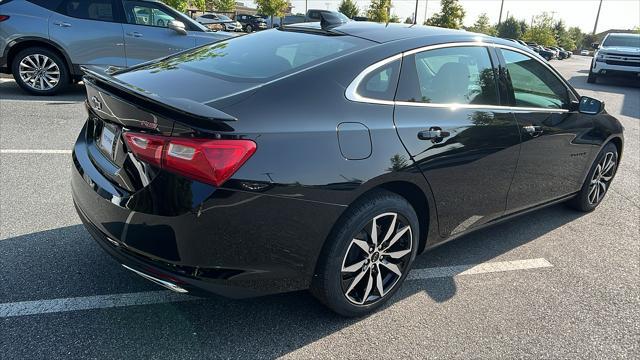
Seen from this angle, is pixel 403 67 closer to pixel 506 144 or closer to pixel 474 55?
pixel 474 55

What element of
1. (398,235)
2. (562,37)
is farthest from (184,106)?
(562,37)

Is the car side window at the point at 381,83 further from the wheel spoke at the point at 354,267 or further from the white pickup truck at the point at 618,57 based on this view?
the white pickup truck at the point at 618,57

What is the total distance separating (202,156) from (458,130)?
1.64 metres

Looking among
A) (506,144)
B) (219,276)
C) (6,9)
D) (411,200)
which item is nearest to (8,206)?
(219,276)

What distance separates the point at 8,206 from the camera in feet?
12.4

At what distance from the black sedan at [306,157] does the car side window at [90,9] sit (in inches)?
227

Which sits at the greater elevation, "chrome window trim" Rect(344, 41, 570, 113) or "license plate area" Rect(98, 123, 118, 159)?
"chrome window trim" Rect(344, 41, 570, 113)

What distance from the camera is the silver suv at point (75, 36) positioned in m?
7.67

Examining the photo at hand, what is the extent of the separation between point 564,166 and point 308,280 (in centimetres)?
266

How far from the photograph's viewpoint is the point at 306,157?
225 centimetres

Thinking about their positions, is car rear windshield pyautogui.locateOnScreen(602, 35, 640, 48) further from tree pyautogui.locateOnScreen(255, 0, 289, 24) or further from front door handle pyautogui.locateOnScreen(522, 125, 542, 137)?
tree pyautogui.locateOnScreen(255, 0, 289, 24)

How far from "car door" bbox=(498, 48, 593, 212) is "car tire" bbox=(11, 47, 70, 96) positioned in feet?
23.9

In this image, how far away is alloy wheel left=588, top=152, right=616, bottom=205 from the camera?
4.56 meters

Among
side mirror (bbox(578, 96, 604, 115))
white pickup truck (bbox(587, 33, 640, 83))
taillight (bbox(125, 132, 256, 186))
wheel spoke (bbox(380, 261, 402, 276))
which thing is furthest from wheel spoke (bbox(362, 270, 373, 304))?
white pickup truck (bbox(587, 33, 640, 83))
